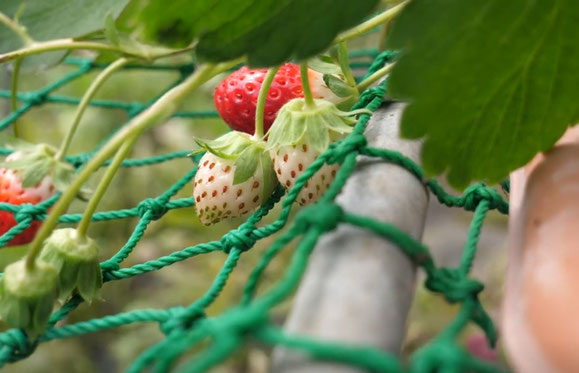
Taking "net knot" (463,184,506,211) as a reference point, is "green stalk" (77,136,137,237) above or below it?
above

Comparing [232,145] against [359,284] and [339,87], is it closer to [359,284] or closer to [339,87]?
[339,87]

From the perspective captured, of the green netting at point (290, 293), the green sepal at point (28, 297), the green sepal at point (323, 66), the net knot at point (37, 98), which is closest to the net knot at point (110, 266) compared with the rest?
the green netting at point (290, 293)

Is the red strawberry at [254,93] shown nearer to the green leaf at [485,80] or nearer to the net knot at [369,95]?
the net knot at [369,95]

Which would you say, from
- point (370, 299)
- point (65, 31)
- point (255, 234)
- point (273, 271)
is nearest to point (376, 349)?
point (370, 299)

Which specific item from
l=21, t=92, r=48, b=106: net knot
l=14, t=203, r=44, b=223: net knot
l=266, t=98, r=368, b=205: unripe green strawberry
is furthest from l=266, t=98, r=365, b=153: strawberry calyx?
l=21, t=92, r=48, b=106: net knot

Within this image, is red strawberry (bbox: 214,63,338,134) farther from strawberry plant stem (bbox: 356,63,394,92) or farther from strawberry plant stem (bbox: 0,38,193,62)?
strawberry plant stem (bbox: 0,38,193,62)

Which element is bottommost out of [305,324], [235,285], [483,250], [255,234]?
[483,250]

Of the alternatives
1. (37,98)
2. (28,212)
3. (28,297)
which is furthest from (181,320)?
(37,98)

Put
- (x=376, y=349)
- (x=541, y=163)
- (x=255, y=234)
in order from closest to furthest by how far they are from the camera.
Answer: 1. (x=376, y=349)
2. (x=541, y=163)
3. (x=255, y=234)

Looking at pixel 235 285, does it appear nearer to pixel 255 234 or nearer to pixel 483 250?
pixel 483 250
